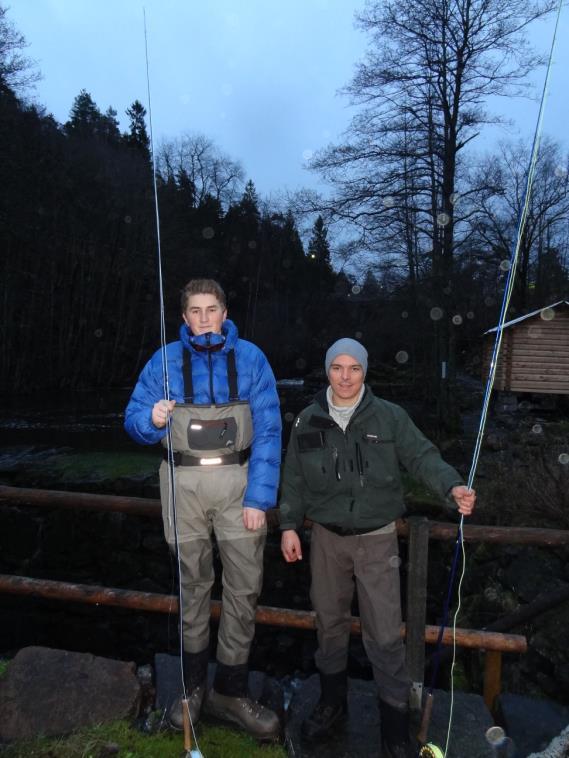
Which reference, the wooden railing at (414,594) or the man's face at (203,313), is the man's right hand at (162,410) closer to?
the man's face at (203,313)

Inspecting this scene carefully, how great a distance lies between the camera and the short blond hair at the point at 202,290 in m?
3.01

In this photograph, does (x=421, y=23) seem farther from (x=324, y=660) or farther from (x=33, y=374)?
(x=33, y=374)

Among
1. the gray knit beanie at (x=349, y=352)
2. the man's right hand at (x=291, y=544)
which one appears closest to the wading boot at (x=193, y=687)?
the man's right hand at (x=291, y=544)

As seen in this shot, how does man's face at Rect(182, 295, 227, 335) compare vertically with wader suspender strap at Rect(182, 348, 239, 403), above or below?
above

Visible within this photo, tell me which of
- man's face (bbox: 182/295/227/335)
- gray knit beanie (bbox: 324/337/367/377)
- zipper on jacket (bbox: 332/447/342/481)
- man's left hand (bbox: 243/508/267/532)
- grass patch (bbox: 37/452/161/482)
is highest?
man's face (bbox: 182/295/227/335)

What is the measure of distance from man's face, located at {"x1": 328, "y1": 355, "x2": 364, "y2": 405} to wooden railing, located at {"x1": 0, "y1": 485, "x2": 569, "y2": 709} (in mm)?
823

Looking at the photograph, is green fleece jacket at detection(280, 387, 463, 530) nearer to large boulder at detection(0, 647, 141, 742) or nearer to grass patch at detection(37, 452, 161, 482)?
large boulder at detection(0, 647, 141, 742)

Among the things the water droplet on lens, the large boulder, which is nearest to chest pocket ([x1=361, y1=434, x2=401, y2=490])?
the large boulder

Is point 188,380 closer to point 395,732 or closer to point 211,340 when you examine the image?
point 211,340

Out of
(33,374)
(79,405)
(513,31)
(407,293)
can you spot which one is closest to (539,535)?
(407,293)

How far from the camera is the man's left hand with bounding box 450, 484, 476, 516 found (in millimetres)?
2613

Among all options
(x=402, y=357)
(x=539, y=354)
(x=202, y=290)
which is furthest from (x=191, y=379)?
(x=402, y=357)

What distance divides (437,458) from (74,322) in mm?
36627

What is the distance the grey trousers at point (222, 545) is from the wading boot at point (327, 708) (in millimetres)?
476
